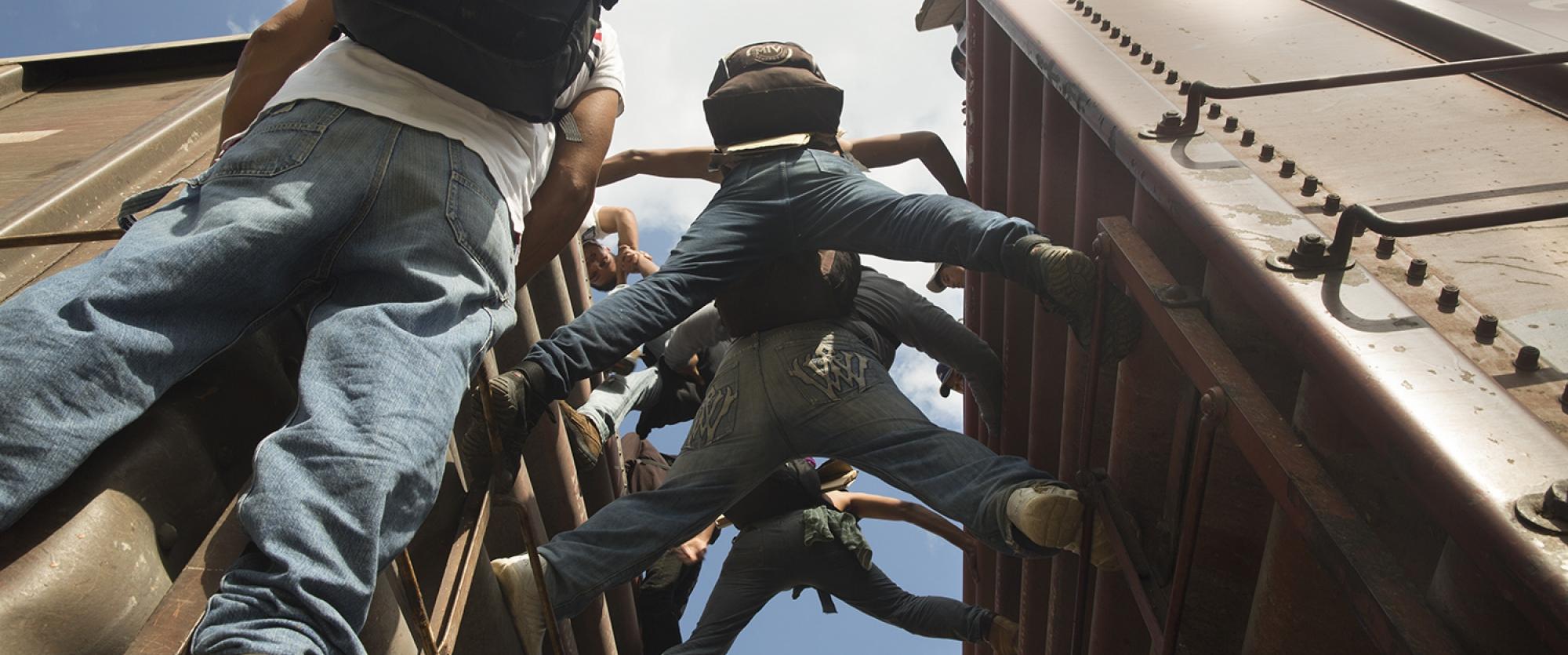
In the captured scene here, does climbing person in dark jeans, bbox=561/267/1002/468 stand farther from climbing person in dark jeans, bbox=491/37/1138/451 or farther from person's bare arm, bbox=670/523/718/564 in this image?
person's bare arm, bbox=670/523/718/564

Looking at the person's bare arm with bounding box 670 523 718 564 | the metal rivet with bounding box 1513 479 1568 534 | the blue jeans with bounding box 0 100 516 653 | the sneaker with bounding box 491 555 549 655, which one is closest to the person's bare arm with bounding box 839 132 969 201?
the person's bare arm with bounding box 670 523 718 564

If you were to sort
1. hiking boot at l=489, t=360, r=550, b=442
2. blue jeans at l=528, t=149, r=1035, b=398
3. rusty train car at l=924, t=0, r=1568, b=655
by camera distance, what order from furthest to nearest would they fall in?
blue jeans at l=528, t=149, r=1035, b=398 → hiking boot at l=489, t=360, r=550, b=442 → rusty train car at l=924, t=0, r=1568, b=655

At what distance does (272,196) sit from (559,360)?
1.36 meters

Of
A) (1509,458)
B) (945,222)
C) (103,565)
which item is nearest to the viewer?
(1509,458)

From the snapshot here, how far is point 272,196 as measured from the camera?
2.56 metres

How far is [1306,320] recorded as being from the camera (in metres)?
2.29

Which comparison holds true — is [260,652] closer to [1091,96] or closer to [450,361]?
[450,361]

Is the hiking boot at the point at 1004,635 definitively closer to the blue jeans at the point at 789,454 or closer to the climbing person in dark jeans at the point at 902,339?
the climbing person in dark jeans at the point at 902,339

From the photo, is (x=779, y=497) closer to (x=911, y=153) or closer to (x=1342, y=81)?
(x=911, y=153)

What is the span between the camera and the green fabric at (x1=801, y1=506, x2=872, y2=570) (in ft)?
17.0

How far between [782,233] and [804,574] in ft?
5.34

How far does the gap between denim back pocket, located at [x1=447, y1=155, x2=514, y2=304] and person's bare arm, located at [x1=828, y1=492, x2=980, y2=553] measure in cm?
347

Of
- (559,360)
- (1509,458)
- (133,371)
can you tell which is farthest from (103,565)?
(1509,458)

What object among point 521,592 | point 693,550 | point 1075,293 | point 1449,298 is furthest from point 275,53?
point 693,550
